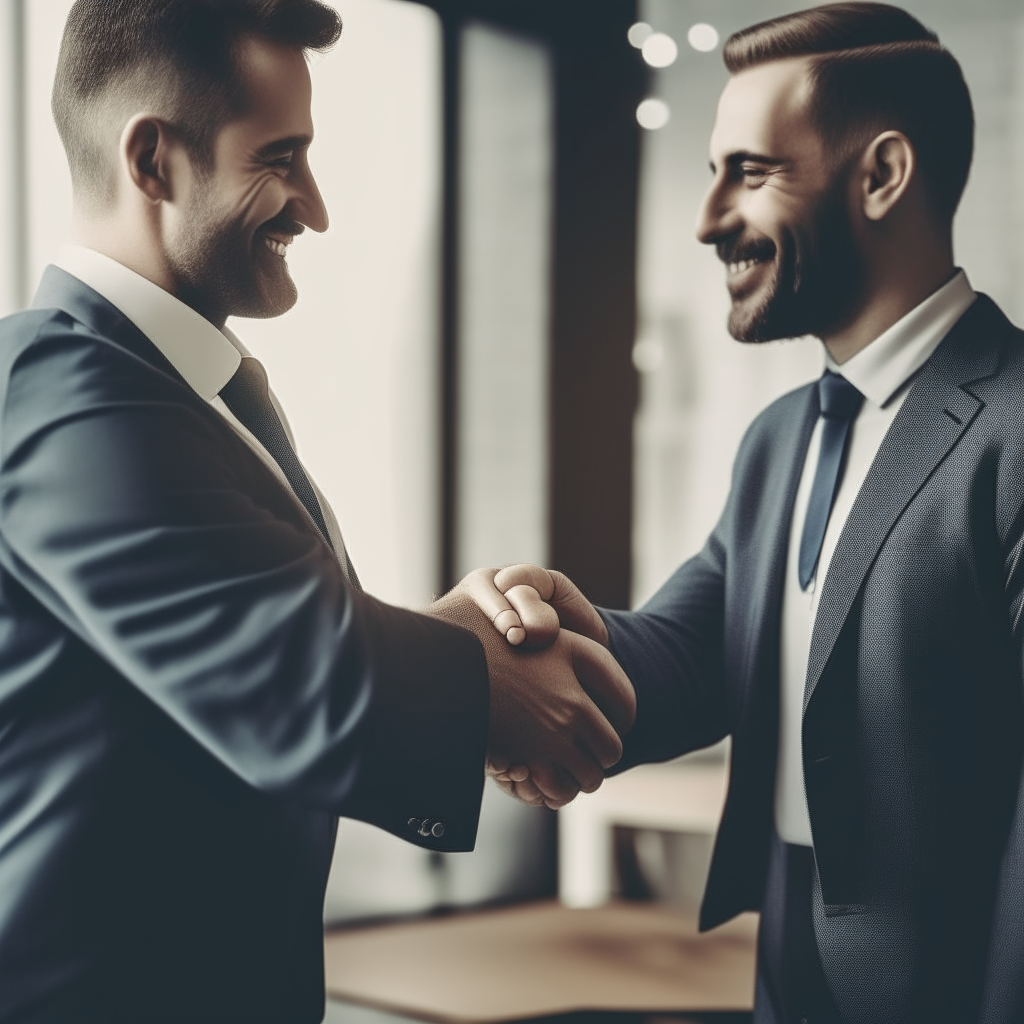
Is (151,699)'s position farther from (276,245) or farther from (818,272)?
(818,272)

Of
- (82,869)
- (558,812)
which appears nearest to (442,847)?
(82,869)

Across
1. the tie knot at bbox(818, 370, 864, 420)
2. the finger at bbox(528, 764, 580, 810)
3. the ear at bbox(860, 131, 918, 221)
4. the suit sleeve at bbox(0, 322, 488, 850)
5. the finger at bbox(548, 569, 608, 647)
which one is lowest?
the finger at bbox(528, 764, 580, 810)

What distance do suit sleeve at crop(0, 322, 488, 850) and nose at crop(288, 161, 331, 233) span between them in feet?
1.11

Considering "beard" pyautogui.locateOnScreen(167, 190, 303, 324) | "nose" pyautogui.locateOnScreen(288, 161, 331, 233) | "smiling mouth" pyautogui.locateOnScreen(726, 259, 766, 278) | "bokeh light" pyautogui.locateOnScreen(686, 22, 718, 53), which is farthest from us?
"bokeh light" pyautogui.locateOnScreen(686, 22, 718, 53)

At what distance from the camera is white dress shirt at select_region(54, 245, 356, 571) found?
1225 millimetres

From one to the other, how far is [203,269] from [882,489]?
0.89 meters

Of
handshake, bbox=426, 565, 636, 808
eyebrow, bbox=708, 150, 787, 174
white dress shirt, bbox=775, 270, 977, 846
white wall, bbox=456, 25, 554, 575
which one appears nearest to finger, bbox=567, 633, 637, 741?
handshake, bbox=426, 565, 636, 808

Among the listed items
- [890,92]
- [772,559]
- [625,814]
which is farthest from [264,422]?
[625,814]

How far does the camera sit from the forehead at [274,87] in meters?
1.29

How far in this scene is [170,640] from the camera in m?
1.08

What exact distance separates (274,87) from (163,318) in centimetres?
30

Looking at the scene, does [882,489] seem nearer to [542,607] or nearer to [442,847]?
[542,607]

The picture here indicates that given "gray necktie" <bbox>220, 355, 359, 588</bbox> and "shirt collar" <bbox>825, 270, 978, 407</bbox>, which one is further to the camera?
"shirt collar" <bbox>825, 270, 978, 407</bbox>

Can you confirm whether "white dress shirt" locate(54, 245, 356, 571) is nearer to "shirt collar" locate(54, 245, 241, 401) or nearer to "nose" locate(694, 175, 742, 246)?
"shirt collar" locate(54, 245, 241, 401)
